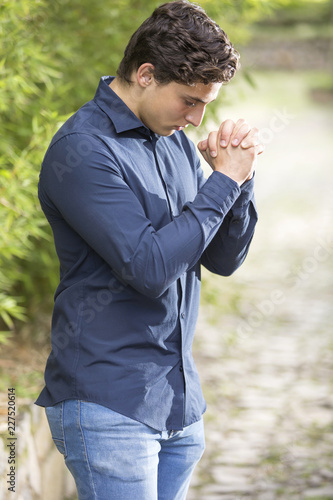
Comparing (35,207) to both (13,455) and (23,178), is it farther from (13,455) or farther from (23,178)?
(13,455)

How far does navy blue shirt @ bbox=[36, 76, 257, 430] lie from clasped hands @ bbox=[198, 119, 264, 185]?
0.04 m

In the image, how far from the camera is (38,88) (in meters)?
3.57

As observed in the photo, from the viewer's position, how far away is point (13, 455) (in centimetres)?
239

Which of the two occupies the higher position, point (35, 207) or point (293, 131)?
point (293, 131)

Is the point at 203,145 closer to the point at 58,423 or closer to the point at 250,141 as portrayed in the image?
the point at 250,141

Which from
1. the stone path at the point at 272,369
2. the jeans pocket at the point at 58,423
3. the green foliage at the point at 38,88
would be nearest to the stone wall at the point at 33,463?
the green foliage at the point at 38,88

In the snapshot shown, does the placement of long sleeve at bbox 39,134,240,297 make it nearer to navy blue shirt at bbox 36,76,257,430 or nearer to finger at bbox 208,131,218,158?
navy blue shirt at bbox 36,76,257,430

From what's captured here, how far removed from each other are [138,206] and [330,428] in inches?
113

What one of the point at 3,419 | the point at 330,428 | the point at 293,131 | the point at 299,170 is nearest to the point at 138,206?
the point at 3,419

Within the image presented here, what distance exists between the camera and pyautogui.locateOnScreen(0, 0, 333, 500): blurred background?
9.24 feet

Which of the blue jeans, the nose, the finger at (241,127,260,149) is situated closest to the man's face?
the nose

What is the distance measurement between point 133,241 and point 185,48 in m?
0.38

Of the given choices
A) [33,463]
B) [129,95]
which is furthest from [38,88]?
[129,95]

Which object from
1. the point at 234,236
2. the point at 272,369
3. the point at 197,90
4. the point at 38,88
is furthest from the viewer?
the point at 272,369
